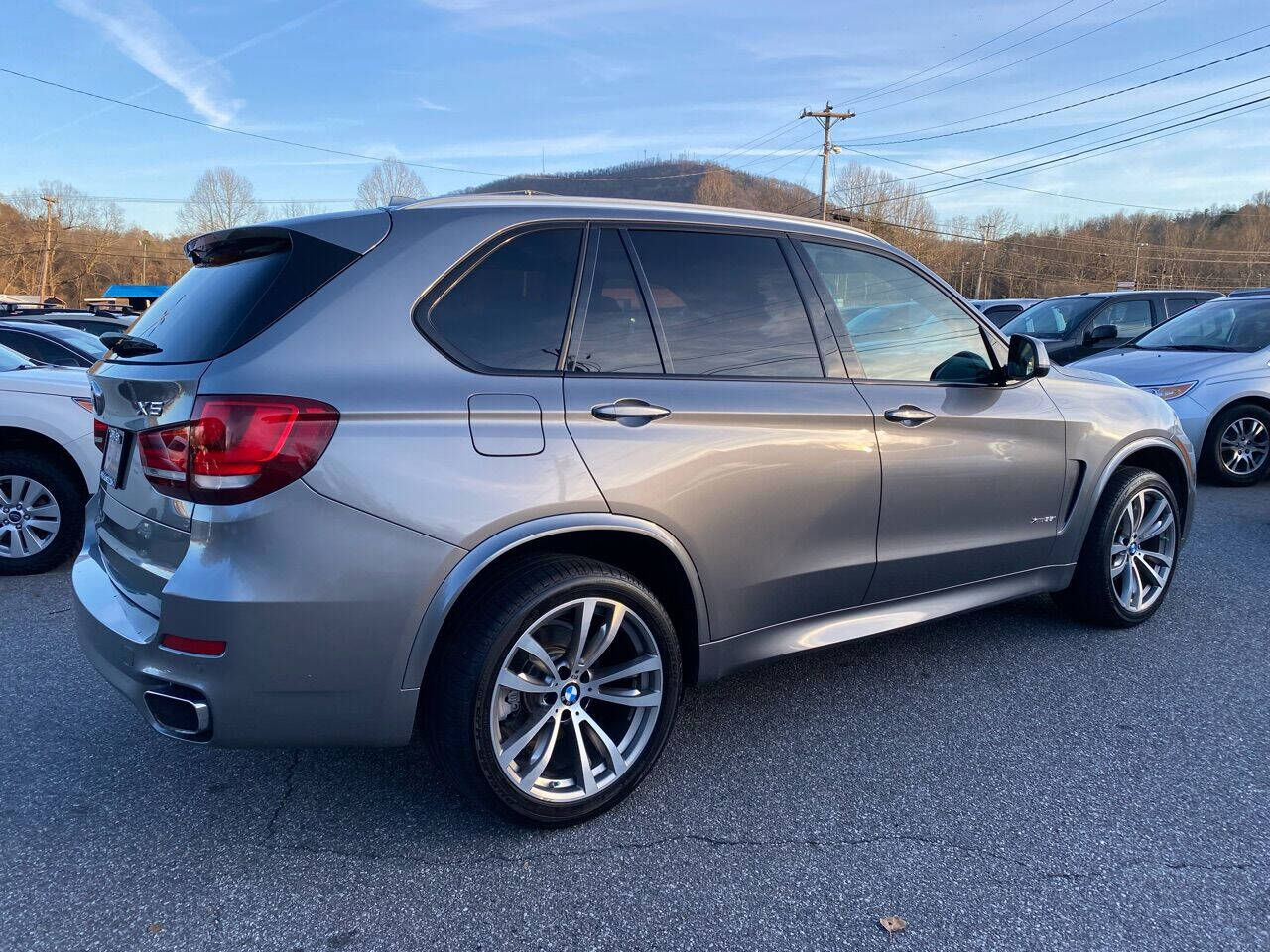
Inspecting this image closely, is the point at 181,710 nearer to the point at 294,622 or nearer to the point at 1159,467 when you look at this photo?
the point at 294,622

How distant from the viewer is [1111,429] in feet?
13.3

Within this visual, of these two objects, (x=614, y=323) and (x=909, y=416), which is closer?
(x=614, y=323)

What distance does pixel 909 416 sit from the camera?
3.29m

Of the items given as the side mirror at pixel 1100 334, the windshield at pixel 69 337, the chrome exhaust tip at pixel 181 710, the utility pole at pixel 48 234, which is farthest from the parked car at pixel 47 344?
the utility pole at pixel 48 234

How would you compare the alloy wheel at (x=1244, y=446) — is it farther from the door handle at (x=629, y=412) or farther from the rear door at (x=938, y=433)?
the door handle at (x=629, y=412)

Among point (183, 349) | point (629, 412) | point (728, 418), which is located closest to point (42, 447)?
point (183, 349)

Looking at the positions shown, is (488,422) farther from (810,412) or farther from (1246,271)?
(1246,271)

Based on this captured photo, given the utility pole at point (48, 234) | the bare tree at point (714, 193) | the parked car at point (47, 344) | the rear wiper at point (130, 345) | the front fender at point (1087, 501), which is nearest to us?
the rear wiper at point (130, 345)

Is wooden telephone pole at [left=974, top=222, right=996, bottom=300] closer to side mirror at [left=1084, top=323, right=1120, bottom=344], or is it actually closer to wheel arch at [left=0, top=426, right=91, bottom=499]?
side mirror at [left=1084, top=323, right=1120, bottom=344]

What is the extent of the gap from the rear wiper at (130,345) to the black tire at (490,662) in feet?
3.97

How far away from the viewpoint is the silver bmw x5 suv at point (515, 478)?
2207 millimetres

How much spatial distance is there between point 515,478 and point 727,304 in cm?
108

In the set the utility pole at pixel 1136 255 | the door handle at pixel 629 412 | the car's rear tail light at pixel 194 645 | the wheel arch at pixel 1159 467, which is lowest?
the car's rear tail light at pixel 194 645

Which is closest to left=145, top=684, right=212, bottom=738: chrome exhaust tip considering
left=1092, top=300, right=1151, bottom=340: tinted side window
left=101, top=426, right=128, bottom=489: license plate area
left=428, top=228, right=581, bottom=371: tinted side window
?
left=101, top=426, right=128, bottom=489: license plate area
